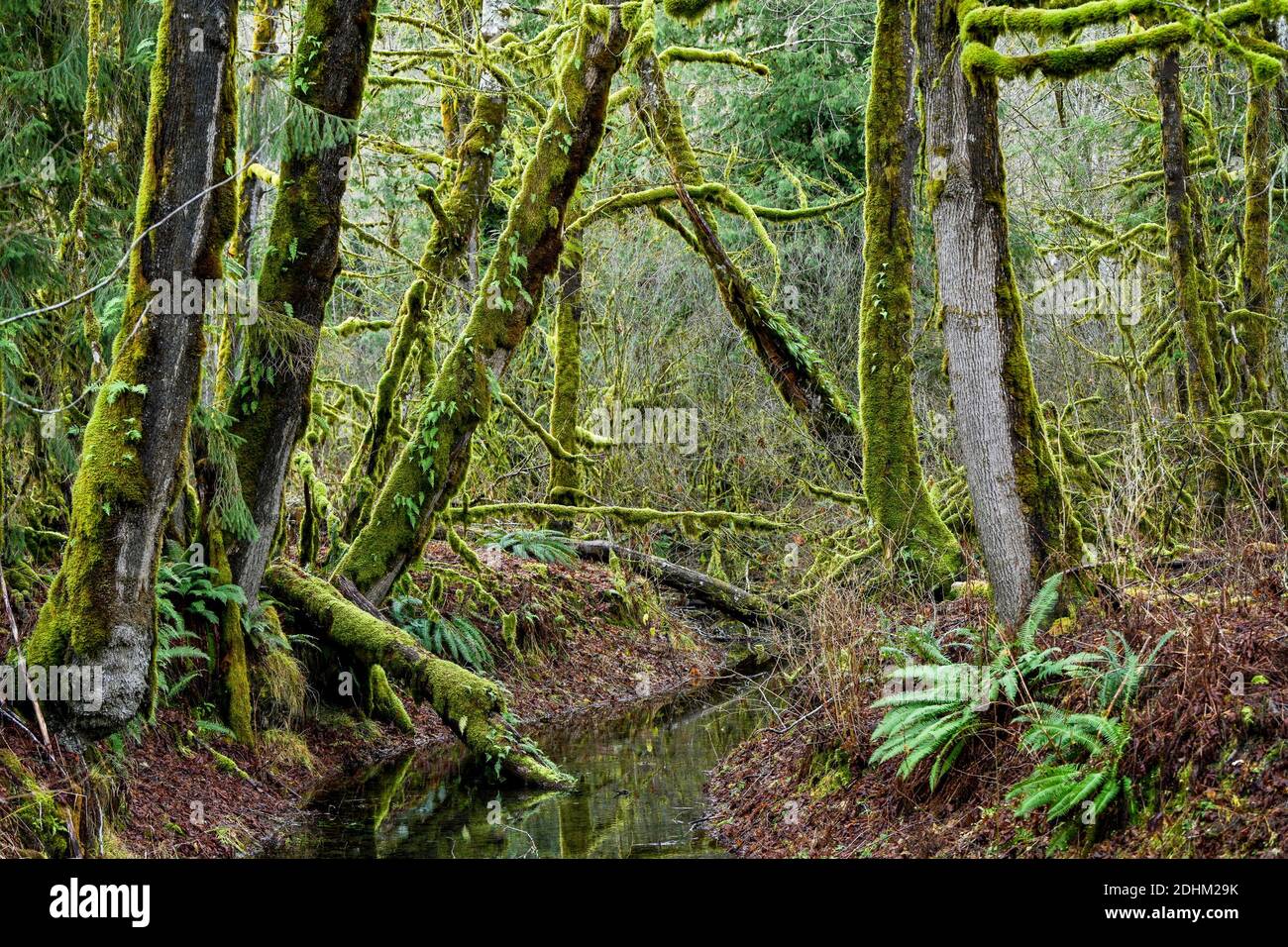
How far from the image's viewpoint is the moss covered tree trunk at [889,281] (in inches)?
417

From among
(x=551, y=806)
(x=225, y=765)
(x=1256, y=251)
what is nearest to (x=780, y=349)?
(x=1256, y=251)

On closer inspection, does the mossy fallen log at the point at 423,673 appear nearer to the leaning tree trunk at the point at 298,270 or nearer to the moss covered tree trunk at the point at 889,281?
the leaning tree trunk at the point at 298,270

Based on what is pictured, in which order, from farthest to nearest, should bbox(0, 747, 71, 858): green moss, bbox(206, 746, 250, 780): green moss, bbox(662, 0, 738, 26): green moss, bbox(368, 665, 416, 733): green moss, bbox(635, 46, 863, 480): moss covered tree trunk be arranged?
bbox(635, 46, 863, 480): moss covered tree trunk → bbox(368, 665, 416, 733): green moss → bbox(662, 0, 738, 26): green moss → bbox(206, 746, 250, 780): green moss → bbox(0, 747, 71, 858): green moss

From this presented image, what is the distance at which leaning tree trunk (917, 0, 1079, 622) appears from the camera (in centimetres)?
743

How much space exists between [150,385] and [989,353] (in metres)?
5.39

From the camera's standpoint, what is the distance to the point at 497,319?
11.5 metres

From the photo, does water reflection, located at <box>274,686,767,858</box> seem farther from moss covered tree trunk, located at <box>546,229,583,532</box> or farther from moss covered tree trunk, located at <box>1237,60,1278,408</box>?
moss covered tree trunk, located at <box>1237,60,1278,408</box>

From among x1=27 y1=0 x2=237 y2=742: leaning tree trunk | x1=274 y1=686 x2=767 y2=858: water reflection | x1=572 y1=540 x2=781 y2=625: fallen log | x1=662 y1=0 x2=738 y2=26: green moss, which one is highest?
x1=662 y1=0 x2=738 y2=26: green moss

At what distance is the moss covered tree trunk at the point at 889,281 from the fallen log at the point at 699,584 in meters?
4.52

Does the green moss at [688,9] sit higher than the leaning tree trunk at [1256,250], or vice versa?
the green moss at [688,9]

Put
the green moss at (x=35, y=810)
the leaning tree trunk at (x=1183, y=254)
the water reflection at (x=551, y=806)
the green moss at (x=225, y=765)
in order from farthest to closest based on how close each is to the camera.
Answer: the leaning tree trunk at (x=1183, y=254), the green moss at (x=225, y=765), the water reflection at (x=551, y=806), the green moss at (x=35, y=810)

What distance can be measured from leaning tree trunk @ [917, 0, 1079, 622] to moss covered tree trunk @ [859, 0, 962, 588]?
111 inches

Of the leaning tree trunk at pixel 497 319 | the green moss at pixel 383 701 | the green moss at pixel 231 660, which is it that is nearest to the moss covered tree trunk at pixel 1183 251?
the leaning tree trunk at pixel 497 319

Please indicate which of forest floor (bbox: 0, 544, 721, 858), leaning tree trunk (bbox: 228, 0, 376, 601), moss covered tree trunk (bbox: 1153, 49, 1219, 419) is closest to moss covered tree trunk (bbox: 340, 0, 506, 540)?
forest floor (bbox: 0, 544, 721, 858)
